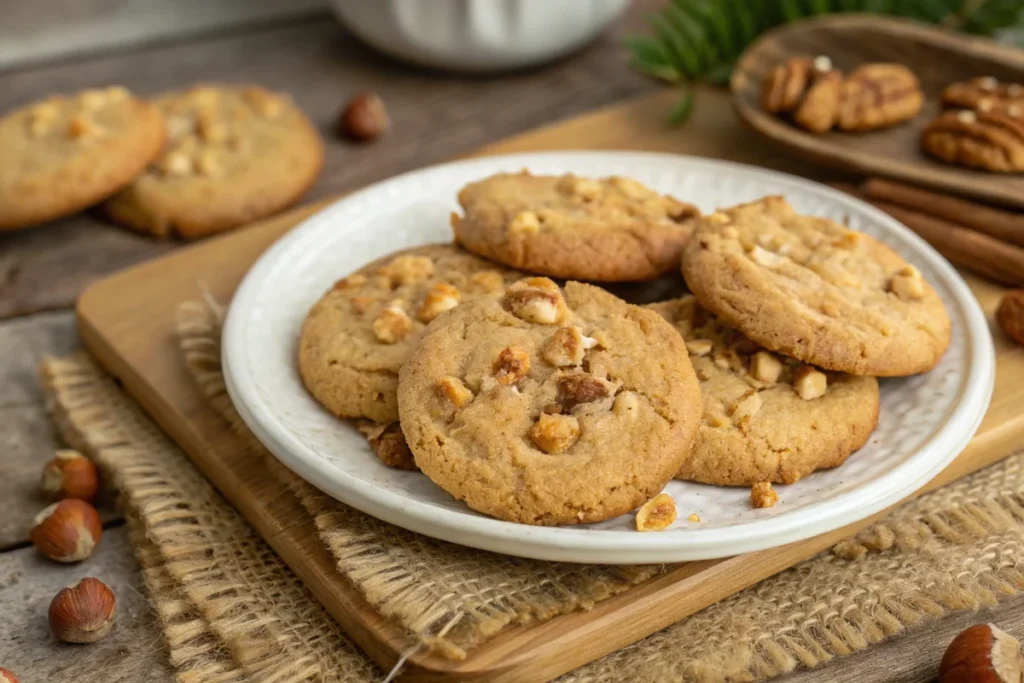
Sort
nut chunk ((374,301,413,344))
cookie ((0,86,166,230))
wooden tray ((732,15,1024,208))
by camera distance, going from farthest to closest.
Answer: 1. cookie ((0,86,166,230))
2. wooden tray ((732,15,1024,208))
3. nut chunk ((374,301,413,344))

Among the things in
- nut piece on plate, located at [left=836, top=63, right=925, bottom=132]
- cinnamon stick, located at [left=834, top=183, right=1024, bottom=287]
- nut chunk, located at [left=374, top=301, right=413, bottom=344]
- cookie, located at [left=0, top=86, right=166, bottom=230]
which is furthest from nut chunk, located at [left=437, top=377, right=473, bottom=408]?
nut piece on plate, located at [left=836, top=63, right=925, bottom=132]

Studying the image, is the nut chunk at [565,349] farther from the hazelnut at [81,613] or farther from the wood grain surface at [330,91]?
the wood grain surface at [330,91]

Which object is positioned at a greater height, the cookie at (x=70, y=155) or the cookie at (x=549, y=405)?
the cookie at (x=549, y=405)

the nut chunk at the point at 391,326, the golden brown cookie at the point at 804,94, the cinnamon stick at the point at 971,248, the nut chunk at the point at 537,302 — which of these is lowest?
the cinnamon stick at the point at 971,248

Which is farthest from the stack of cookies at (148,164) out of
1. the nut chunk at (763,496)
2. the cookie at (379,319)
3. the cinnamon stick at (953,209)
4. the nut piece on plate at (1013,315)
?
the nut piece on plate at (1013,315)

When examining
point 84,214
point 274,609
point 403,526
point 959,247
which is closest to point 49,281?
point 84,214

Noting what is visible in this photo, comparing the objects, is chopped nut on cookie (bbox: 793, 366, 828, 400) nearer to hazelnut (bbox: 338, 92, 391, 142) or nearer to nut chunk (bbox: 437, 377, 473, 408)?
nut chunk (bbox: 437, 377, 473, 408)
